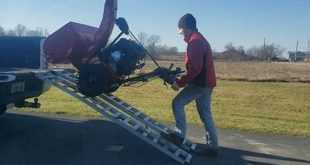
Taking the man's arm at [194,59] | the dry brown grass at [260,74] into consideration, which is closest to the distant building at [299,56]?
the dry brown grass at [260,74]

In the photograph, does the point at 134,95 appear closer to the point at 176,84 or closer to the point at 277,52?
the point at 176,84

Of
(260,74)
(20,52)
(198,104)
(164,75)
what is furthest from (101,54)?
(260,74)

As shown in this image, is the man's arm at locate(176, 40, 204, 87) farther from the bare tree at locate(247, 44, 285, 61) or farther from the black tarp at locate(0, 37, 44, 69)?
the bare tree at locate(247, 44, 285, 61)

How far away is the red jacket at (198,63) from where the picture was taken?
684 centimetres

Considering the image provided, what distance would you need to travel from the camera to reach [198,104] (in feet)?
23.8

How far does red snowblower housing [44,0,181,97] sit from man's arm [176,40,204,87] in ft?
1.02

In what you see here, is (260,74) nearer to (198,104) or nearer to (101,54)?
(198,104)

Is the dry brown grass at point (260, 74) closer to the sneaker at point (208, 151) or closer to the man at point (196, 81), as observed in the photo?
the man at point (196, 81)

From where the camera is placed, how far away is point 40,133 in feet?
26.4

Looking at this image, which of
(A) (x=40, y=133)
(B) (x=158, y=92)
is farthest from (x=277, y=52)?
(A) (x=40, y=133)

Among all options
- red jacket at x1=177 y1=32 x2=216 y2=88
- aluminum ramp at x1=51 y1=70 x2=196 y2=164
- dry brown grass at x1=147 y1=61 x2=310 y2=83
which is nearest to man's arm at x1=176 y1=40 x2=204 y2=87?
red jacket at x1=177 y1=32 x2=216 y2=88

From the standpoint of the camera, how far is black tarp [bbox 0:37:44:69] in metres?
8.96

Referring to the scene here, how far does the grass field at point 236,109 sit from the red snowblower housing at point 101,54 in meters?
2.55

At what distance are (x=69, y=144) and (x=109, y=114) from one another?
0.83 metres
